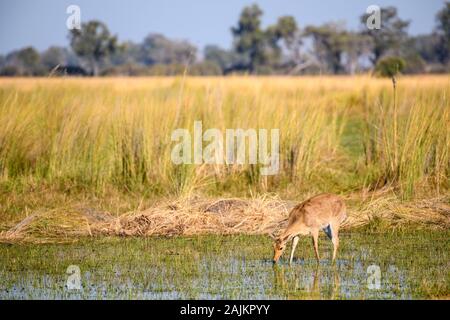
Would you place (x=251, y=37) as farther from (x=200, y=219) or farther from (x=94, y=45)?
(x=200, y=219)

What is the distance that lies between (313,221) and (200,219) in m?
2.52

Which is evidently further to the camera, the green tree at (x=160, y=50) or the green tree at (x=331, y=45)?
the green tree at (x=160, y=50)

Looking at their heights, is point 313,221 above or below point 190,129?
below

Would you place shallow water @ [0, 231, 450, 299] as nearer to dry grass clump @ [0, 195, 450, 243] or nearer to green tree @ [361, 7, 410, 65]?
dry grass clump @ [0, 195, 450, 243]

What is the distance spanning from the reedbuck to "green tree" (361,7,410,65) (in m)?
39.7

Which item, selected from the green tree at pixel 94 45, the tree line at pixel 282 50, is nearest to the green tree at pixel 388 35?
the tree line at pixel 282 50

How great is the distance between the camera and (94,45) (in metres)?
50.6

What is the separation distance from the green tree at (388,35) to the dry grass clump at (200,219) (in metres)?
37.5

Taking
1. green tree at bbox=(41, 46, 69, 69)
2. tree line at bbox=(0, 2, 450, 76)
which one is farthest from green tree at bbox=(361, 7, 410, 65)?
green tree at bbox=(41, 46, 69, 69)

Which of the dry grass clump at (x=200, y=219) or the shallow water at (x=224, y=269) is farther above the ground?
the dry grass clump at (x=200, y=219)

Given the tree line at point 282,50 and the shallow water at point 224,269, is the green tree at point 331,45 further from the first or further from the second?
the shallow water at point 224,269

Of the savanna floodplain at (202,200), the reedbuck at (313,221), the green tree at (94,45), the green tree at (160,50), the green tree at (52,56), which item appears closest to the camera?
the savanna floodplain at (202,200)

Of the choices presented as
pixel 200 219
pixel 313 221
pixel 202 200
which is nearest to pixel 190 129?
pixel 202 200

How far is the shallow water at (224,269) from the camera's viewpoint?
8.48 m
